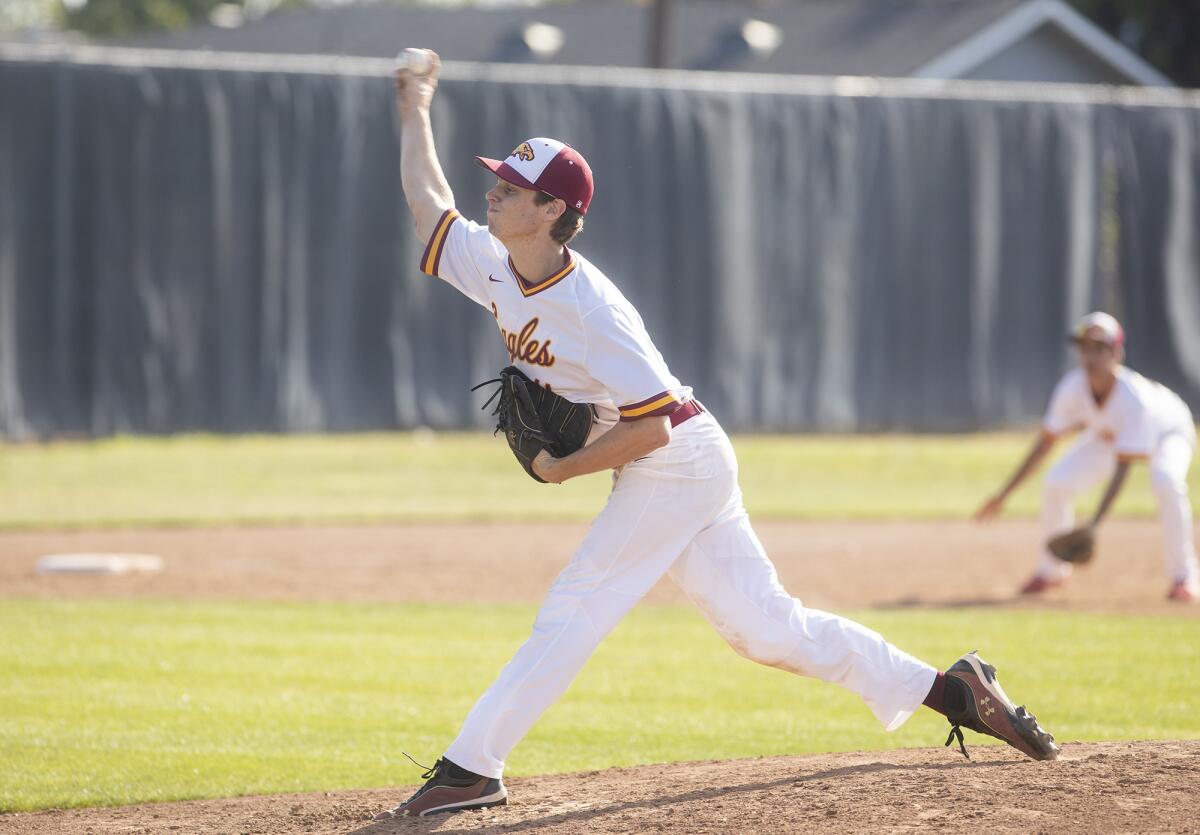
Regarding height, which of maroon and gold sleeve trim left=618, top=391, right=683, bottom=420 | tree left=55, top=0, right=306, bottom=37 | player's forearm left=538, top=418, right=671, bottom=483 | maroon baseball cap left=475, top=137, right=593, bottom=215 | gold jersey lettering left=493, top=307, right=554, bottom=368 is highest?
tree left=55, top=0, right=306, bottom=37

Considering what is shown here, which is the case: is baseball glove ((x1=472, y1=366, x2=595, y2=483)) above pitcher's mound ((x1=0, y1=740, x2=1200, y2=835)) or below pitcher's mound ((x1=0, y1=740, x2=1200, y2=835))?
above

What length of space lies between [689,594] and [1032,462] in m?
5.34

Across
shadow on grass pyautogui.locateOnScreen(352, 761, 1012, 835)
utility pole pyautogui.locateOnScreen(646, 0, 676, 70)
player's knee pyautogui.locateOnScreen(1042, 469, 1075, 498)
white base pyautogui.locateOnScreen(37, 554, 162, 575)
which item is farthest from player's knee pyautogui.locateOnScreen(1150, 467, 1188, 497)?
utility pole pyautogui.locateOnScreen(646, 0, 676, 70)

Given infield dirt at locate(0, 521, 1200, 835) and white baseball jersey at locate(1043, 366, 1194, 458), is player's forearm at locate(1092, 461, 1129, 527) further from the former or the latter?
infield dirt at locate(0, 521, 1200, 835)

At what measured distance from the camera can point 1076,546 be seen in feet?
29.4

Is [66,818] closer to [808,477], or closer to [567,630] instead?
[567,630]

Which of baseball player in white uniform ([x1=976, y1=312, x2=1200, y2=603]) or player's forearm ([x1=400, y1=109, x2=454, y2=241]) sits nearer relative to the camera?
player's forearm ([x1=400, y1=109, x2=454, y2=241])

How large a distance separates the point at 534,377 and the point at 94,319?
12.1 m

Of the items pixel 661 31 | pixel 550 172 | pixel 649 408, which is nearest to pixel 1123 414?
pixel 649 408

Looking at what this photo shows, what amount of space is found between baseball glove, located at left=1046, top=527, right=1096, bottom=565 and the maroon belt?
477cm

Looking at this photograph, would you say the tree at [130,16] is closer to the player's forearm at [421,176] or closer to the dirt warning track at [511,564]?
the dirt warning track at [511,564]

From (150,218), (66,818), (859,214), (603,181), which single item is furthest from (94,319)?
(66,818)

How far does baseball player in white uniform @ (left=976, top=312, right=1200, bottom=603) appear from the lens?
31.1 ft

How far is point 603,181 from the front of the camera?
1745 centimetres
